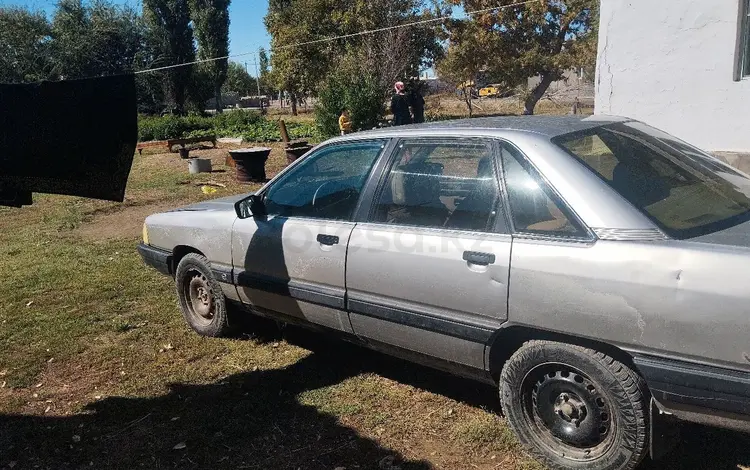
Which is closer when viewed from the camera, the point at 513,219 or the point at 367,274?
the point at 513,219

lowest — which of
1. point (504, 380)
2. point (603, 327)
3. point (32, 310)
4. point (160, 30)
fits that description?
→ point (32, 310)

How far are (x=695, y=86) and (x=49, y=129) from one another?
7.12 metres

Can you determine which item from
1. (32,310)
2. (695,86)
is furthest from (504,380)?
(695,86)

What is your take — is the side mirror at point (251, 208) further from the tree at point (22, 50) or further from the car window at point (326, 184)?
the tree at point (22, 50)

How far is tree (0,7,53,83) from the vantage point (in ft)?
129

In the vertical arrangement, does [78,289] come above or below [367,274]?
below

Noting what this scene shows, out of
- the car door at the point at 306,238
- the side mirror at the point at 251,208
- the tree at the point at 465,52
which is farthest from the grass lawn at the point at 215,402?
the tree at the point at 465,52

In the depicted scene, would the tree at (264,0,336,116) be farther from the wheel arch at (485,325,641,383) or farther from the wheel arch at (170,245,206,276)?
the wheel arch at (485,325,641,383)

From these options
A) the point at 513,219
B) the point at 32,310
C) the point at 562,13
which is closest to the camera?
the point at 513,219

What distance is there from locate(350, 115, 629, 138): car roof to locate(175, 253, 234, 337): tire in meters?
1.68

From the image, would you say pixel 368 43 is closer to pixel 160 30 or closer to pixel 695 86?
pixel 695 86

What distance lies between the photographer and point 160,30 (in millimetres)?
42281

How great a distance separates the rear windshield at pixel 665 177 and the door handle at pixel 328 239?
133 cm

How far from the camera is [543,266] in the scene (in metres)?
2.74
